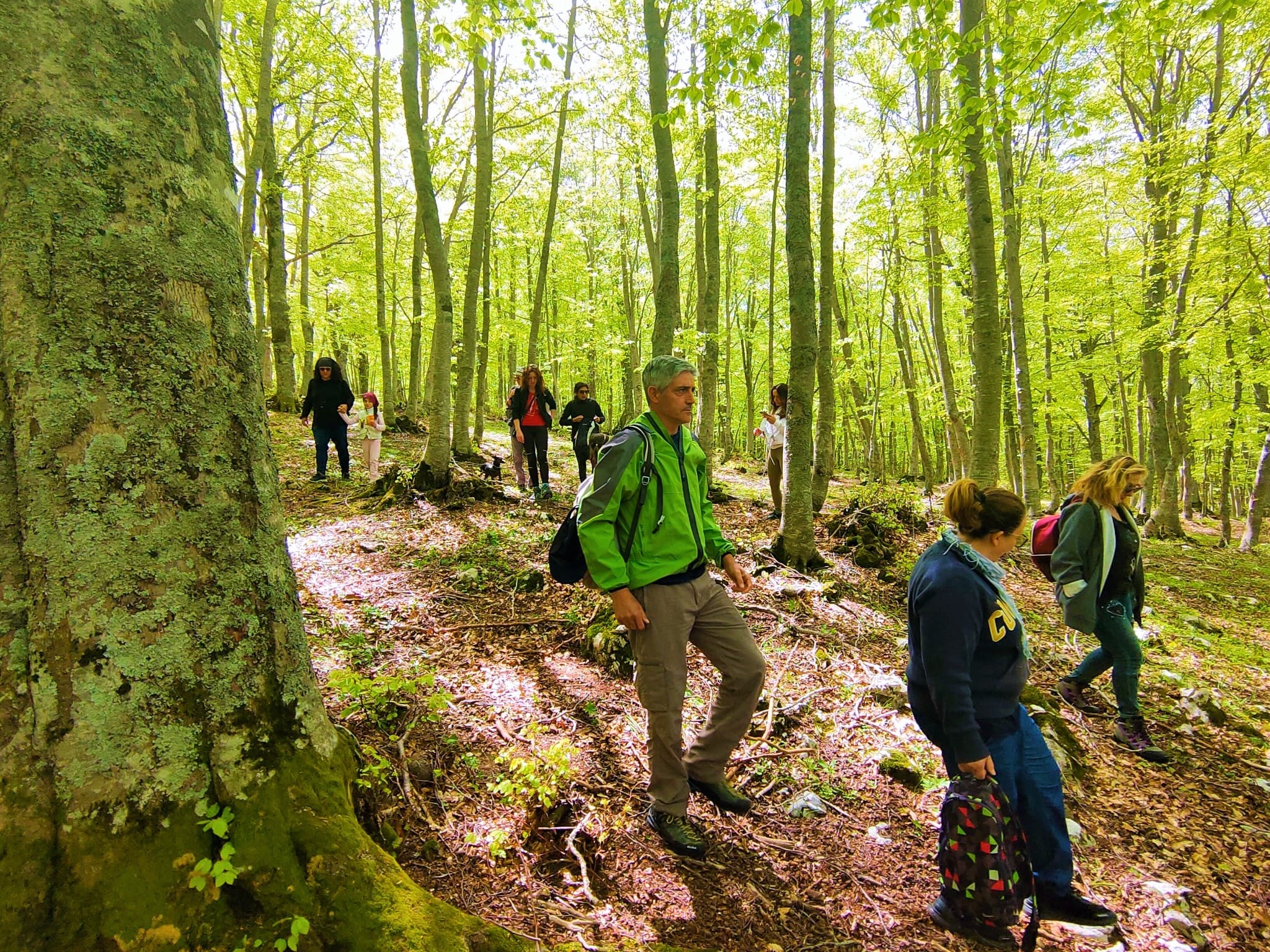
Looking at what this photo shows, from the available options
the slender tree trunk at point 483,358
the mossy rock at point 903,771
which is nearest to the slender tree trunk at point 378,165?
the slender tree trunk at point 483,358

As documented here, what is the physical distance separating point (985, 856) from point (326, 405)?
9602 millimetres

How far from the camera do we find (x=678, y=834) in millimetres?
2748

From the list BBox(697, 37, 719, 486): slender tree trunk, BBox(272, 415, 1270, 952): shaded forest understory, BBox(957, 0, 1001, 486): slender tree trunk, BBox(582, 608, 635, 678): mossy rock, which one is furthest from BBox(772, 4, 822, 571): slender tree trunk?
BBox(697, 37, 719, 486): slender tree trunk

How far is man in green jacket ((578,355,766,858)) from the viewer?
8.96 feet

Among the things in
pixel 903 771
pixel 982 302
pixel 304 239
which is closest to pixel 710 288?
pixel 982 302

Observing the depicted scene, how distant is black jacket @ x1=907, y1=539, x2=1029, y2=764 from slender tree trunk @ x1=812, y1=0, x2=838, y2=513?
24.8 feet

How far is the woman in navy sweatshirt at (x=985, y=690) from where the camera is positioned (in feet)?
7.75

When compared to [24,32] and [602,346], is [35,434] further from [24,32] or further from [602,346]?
[602,346]

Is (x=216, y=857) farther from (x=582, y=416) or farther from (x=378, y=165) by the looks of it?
(x=378, y=165)

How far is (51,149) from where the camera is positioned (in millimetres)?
1445

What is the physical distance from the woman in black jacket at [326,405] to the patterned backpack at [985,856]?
30.3ft

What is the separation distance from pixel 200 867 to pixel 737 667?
2.22 m

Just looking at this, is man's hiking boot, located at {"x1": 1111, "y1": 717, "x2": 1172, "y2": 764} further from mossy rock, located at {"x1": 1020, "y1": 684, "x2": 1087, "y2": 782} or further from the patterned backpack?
the patterned backpack

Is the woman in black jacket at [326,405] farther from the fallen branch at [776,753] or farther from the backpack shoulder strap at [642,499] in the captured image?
the fallen branch at [776,753]
